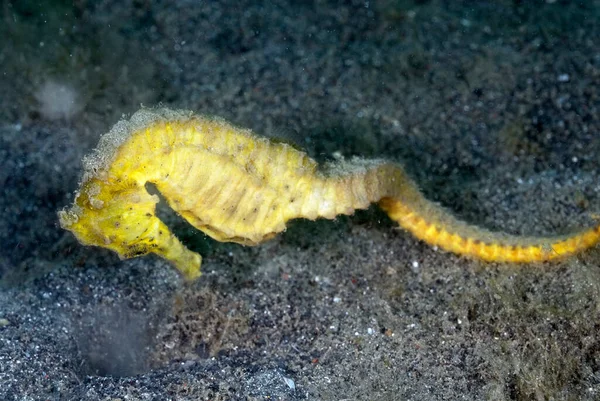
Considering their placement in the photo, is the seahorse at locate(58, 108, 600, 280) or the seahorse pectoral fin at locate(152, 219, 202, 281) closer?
the seahorse at locate(58, 108, 600, 280)

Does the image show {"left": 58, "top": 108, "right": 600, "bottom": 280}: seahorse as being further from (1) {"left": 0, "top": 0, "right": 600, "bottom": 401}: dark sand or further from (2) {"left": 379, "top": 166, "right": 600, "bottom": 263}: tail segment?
(1) {"left": 0, "top": 0, "right": 600, "bottom": 401}: dark sand

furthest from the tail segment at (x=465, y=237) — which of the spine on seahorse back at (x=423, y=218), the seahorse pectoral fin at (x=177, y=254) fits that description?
the seahorse pectoral fin at (x=177, y=254)

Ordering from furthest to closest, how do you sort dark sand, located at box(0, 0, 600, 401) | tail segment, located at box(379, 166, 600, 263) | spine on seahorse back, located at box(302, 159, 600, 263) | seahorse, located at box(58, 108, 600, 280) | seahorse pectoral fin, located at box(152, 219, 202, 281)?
tail segment, located at box(379, 166, 600, 263), spine on seahorse back, located at box(302, 159, 600, 263), seahorse pectoral fin, located at box(152, 219, 202, 281), dark sand, located at box(0, 0, 600, 401), seahorse, located at box(58, 108, 600, 280)

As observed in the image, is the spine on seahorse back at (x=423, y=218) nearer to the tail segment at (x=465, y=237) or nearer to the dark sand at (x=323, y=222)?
the tail segment at (x=465, y=237)

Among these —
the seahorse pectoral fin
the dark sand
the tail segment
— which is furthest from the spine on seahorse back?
the seahorse pectoral fin

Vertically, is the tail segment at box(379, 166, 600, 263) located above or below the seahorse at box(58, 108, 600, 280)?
below
